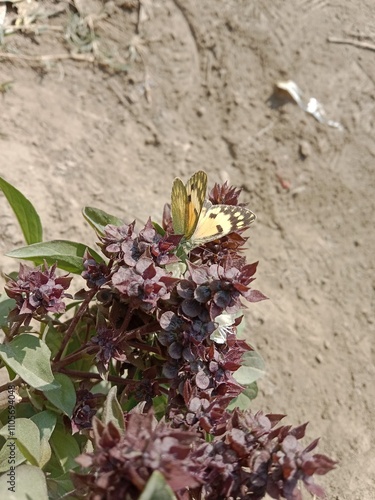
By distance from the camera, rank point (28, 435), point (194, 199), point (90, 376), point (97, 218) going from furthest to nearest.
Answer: point (97, 218) < point (90, 376) < point (194, 199) < point (28, 435)

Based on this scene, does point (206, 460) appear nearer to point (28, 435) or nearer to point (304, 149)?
point (28, 435)

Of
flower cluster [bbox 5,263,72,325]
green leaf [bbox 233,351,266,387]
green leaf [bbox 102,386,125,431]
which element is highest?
flower cluster [bbox 5,263,72,325]

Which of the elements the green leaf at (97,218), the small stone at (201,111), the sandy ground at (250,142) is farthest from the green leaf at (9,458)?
the small stone at (201,111)

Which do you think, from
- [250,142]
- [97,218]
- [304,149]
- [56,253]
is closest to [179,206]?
[97,218]

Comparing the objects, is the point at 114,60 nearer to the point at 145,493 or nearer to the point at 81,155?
the point at 81,155

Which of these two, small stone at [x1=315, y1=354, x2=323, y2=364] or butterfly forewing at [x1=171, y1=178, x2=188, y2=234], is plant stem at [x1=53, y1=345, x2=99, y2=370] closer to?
butterfly forewing at [x1=171, y1=178, x2=188, y2=234]

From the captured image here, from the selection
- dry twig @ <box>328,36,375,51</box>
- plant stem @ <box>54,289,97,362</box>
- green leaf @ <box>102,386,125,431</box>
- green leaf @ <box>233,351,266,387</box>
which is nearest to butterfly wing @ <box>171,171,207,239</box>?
plant stem @ <box>54,289,97,362</box>

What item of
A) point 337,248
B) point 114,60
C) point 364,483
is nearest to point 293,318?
point 337,248
